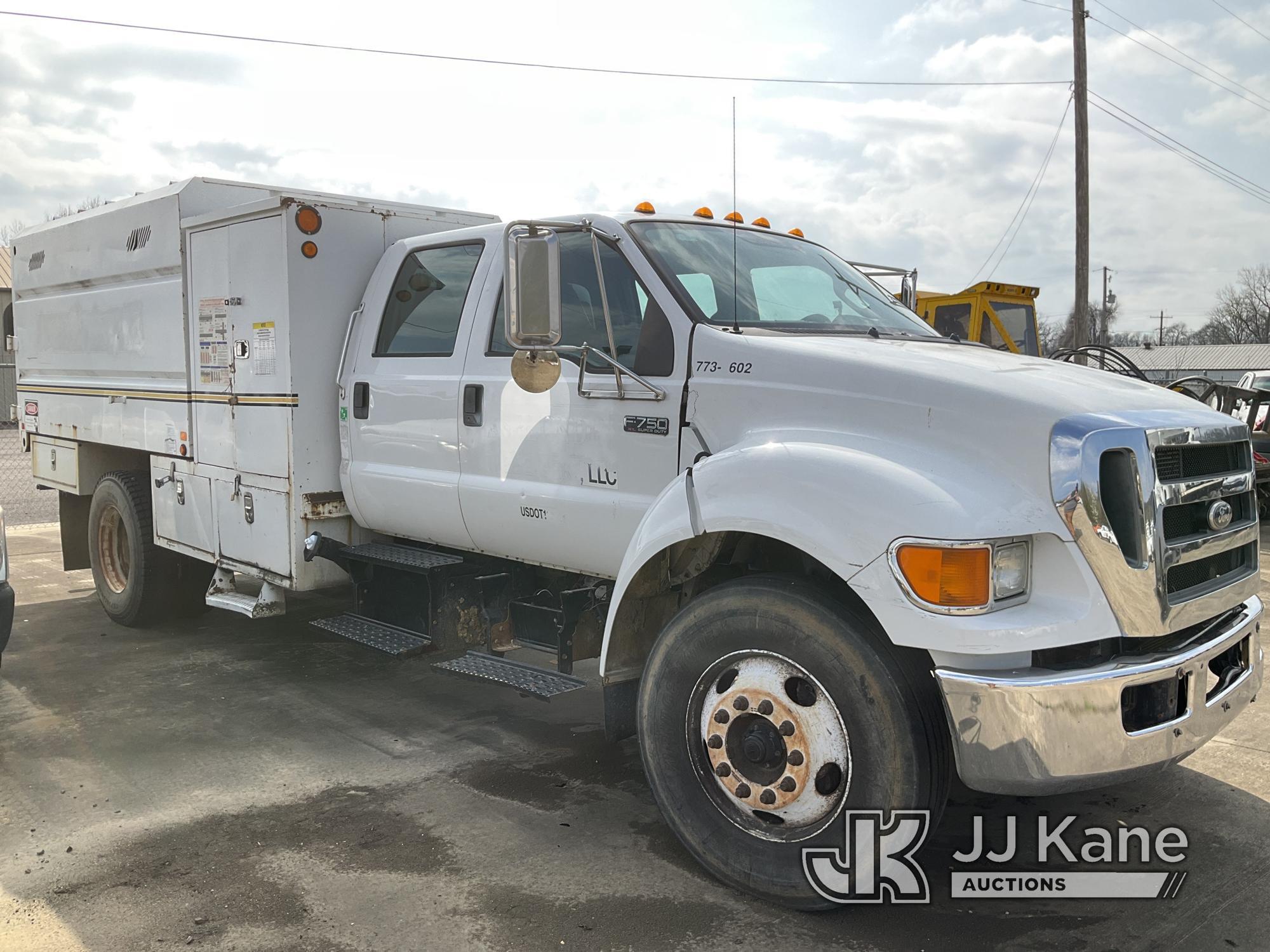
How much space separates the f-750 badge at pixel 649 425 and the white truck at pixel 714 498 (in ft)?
0.04

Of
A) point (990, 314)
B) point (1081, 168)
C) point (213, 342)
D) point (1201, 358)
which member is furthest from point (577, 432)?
point (1201, 358)

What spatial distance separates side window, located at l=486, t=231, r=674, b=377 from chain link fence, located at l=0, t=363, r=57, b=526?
5.73 metres

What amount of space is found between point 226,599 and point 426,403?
212 cm

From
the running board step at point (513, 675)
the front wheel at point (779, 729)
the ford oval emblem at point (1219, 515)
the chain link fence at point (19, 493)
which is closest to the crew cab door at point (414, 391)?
the running board step at point (513, 675)

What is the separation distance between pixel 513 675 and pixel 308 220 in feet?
8.17

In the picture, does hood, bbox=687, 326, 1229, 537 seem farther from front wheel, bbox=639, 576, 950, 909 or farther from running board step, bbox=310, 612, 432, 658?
running board step, bbox=310, 612, 432, 658

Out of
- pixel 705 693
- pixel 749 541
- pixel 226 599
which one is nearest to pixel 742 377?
pixel 749 541

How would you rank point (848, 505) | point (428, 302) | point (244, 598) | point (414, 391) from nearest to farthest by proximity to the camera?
point (848, 505) < point (414, 391) < point (428, 302) < point (244, 598)

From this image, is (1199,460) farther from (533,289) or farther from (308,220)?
(308,220)

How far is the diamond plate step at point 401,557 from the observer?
497cm

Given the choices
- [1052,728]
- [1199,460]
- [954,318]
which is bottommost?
[1052,728]

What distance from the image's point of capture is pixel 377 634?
5227mm

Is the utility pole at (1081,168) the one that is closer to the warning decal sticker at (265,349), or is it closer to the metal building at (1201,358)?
the warning decal sticker at (265,349)

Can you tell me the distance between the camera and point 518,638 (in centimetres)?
488
